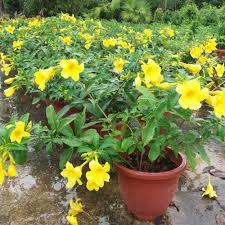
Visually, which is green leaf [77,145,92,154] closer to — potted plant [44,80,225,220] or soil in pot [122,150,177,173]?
potted plant [44,80,225,220]

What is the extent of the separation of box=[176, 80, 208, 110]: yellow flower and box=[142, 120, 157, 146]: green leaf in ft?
1.02

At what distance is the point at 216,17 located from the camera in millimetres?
9391

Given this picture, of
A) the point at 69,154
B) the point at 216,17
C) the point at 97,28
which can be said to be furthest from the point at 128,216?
the point at 216,17

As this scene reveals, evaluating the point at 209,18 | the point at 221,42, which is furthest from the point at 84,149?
the point at 209,18

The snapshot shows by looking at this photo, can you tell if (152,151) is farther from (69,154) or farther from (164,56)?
(164,56)

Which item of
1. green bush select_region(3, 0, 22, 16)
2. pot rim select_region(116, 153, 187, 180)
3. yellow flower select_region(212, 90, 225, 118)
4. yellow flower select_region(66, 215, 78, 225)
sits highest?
yellow flower select_region(212, 90, 225, 118)

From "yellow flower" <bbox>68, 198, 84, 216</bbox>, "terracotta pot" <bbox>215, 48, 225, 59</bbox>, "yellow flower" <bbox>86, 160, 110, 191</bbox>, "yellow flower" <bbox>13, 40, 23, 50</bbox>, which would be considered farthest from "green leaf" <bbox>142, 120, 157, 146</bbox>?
"terracotta pot" <bbox>215, 48, 225, 59</bbox>

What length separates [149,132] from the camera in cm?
226

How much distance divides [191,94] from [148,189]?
813mm

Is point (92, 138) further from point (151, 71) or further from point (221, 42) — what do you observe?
point (221, 42)

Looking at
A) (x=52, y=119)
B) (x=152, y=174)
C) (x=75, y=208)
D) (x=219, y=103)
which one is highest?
(x=219, y=103)

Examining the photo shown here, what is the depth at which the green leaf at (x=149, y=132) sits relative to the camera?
2.24 meters

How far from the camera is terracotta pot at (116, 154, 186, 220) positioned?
8.22 feet

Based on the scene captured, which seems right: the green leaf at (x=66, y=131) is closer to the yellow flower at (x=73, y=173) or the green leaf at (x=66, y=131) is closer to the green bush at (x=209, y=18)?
the yellow flower at (x=73, y=173)
